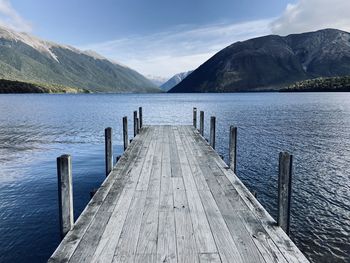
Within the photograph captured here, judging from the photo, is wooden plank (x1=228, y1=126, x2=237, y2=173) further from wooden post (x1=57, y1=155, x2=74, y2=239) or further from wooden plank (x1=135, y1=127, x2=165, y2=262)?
wooden post (x1=57, y1=155, x2=74, y2=239)

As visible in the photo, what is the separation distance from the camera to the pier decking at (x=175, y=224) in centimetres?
511

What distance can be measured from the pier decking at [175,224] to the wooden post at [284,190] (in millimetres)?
282

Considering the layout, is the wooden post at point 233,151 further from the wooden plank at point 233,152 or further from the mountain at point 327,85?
the mountain at point 327,85

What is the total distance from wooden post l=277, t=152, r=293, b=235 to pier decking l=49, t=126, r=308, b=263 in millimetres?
282

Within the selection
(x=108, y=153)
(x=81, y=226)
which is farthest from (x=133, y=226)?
(x=108, y=153)

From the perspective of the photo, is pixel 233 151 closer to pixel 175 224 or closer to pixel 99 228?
pixel 175 224

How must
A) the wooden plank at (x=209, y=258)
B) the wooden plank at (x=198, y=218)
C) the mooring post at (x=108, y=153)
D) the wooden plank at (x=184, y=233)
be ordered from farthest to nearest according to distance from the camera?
the mooring post at (x=108, y=153) → the wooden plank at (x=198, y=218) → the wooden plank at (x=184, y=233) → the wooden plank at (x=209, y=258)

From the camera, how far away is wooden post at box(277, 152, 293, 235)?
21.1 ft

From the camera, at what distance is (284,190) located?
6.69 metres

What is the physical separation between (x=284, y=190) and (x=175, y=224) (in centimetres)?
262

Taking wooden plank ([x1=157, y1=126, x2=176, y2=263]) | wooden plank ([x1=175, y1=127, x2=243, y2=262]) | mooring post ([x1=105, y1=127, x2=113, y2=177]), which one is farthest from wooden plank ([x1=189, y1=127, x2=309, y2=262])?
mooring post ([x1=105, y1=127, x2=113, y2=177])

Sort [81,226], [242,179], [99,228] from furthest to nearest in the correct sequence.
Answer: [242,179] → [81,226] → [99,228]

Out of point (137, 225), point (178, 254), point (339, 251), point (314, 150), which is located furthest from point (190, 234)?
point (314, 150)

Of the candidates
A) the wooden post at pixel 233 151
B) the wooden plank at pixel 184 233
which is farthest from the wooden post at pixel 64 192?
the wooden post at pixel 233 151
